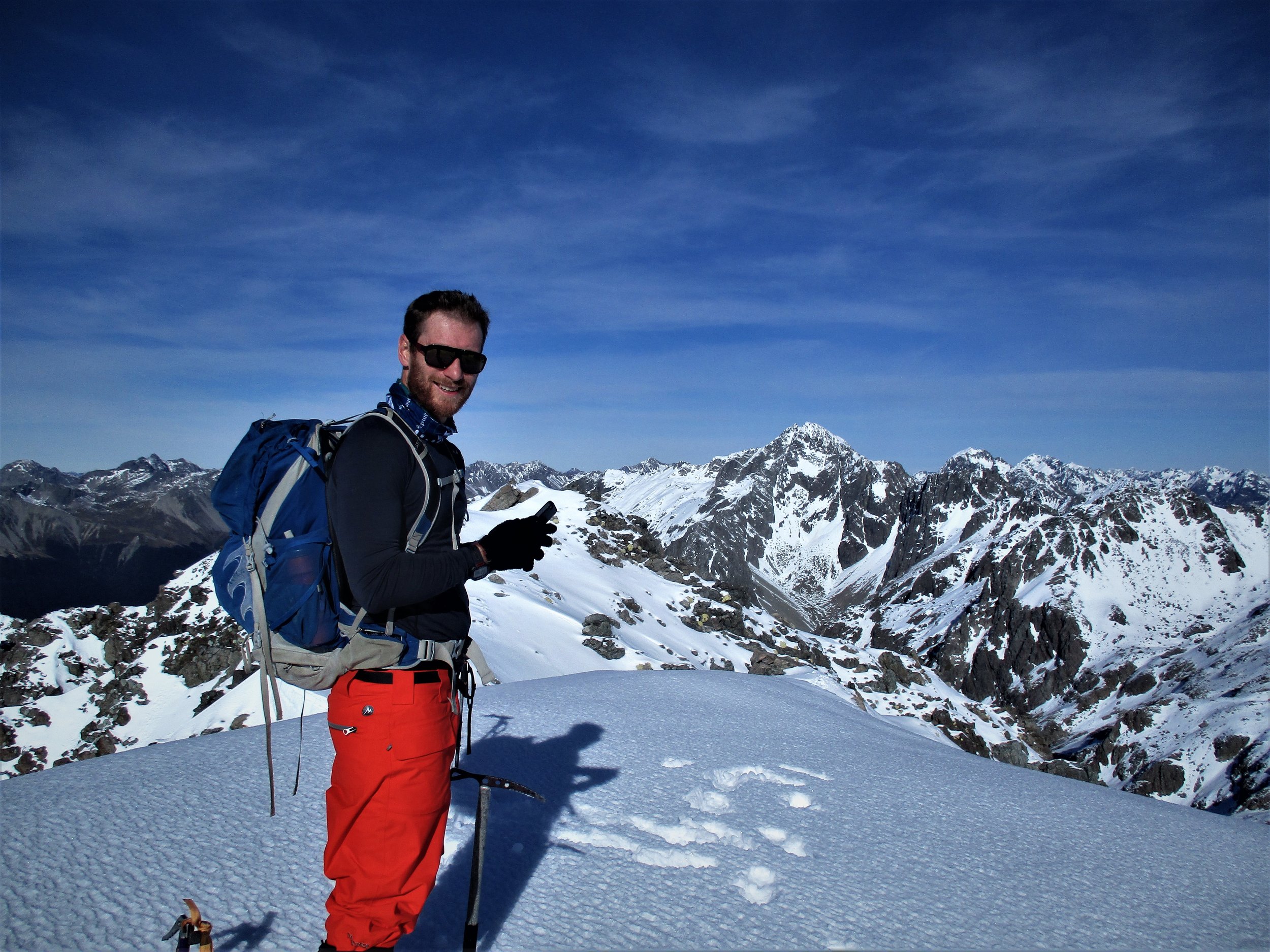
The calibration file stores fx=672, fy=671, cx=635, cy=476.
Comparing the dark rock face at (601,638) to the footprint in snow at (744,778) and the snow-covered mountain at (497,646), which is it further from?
the footprint in snow at (744,778)

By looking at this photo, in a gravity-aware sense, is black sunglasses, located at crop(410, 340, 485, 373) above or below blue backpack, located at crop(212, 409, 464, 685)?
above

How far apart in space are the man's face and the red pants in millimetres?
1424

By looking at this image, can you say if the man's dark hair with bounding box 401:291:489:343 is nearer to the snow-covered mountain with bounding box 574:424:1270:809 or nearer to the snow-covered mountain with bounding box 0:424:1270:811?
the snow-covered mountain with bounding box 0:424:1270:811

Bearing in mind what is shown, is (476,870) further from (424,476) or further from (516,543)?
(424,476)

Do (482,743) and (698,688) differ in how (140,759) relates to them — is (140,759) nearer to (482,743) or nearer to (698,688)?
(482,743)

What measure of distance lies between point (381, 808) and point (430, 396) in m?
2.05

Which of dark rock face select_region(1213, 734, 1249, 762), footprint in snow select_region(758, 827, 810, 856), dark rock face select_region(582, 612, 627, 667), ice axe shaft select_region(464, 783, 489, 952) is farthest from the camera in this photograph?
dark rock face select_region(1213, 734, 1249, 762)

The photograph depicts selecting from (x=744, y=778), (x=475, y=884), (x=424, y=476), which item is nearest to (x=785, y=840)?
(x=744, y=778)

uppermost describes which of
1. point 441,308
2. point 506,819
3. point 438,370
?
point 441,308

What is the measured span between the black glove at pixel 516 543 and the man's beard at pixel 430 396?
0.69m

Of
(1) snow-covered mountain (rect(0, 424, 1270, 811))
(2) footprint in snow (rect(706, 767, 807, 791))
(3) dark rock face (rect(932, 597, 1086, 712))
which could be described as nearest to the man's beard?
(2) footprint in snow (rect(706, 767, 807, 791))

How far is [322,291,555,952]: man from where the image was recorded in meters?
3.11

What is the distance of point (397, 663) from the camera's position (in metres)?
3.34

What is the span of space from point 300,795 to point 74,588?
231m
